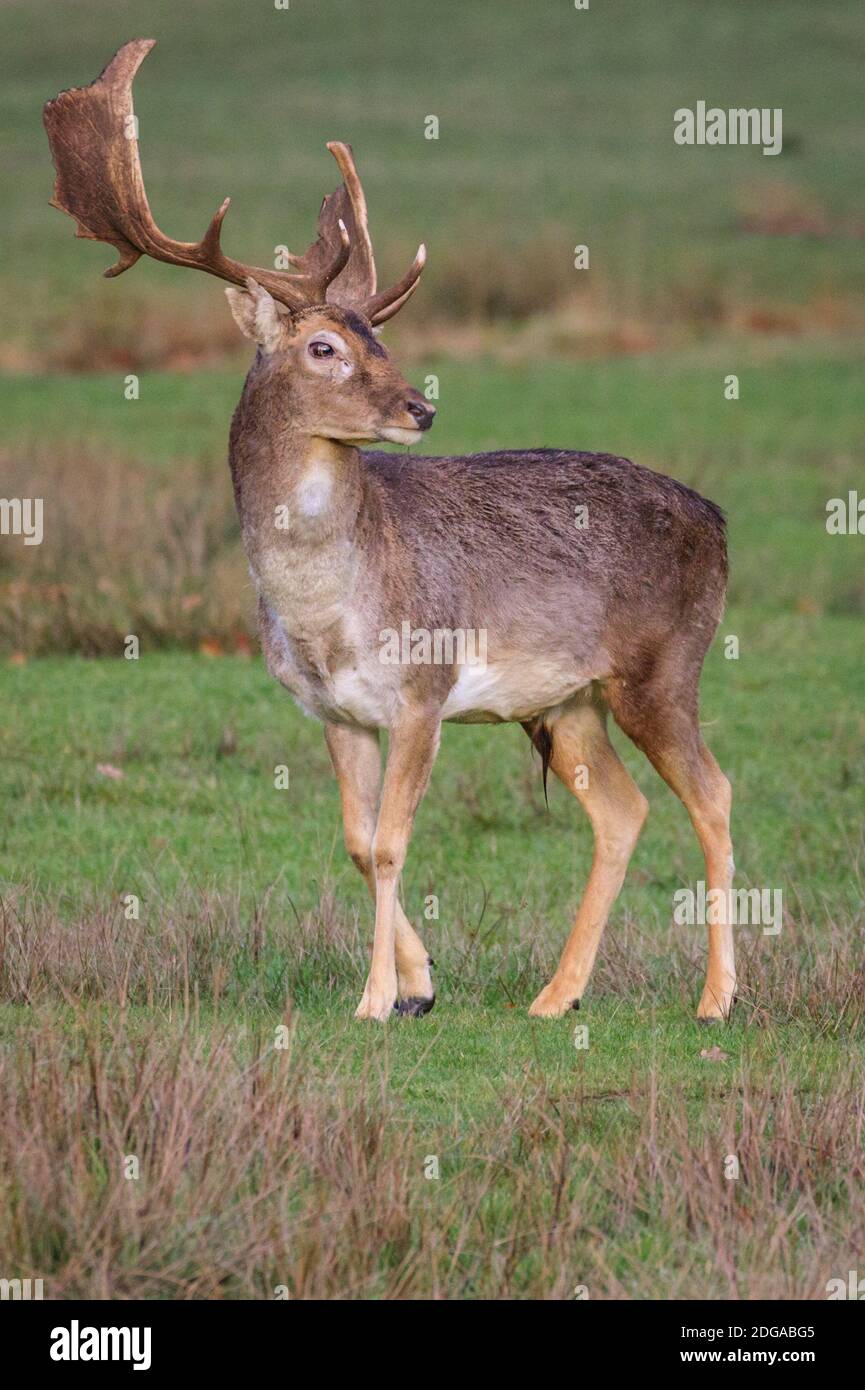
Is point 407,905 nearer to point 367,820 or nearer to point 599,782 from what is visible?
point 599,782

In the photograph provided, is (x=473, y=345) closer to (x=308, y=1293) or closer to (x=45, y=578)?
(x=45, y=578)

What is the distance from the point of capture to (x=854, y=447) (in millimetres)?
24453

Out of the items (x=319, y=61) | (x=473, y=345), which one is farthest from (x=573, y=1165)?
(x=319, y=61)

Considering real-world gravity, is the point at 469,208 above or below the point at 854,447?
above

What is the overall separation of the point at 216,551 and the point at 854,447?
9.44m

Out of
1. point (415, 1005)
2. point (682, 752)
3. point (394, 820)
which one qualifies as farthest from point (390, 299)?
point (415, 1005)

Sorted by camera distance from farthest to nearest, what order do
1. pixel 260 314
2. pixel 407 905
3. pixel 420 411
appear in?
pixel 407 905
pixel 260 314
pixel 420 411

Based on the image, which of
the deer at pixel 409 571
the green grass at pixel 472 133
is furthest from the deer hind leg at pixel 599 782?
the green grass at pixel 472 133

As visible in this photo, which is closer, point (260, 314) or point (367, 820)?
point (260, 314)

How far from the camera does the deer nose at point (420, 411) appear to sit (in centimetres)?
811

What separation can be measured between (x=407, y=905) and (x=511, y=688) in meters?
1.87

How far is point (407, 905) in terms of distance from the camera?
10.6 metres
